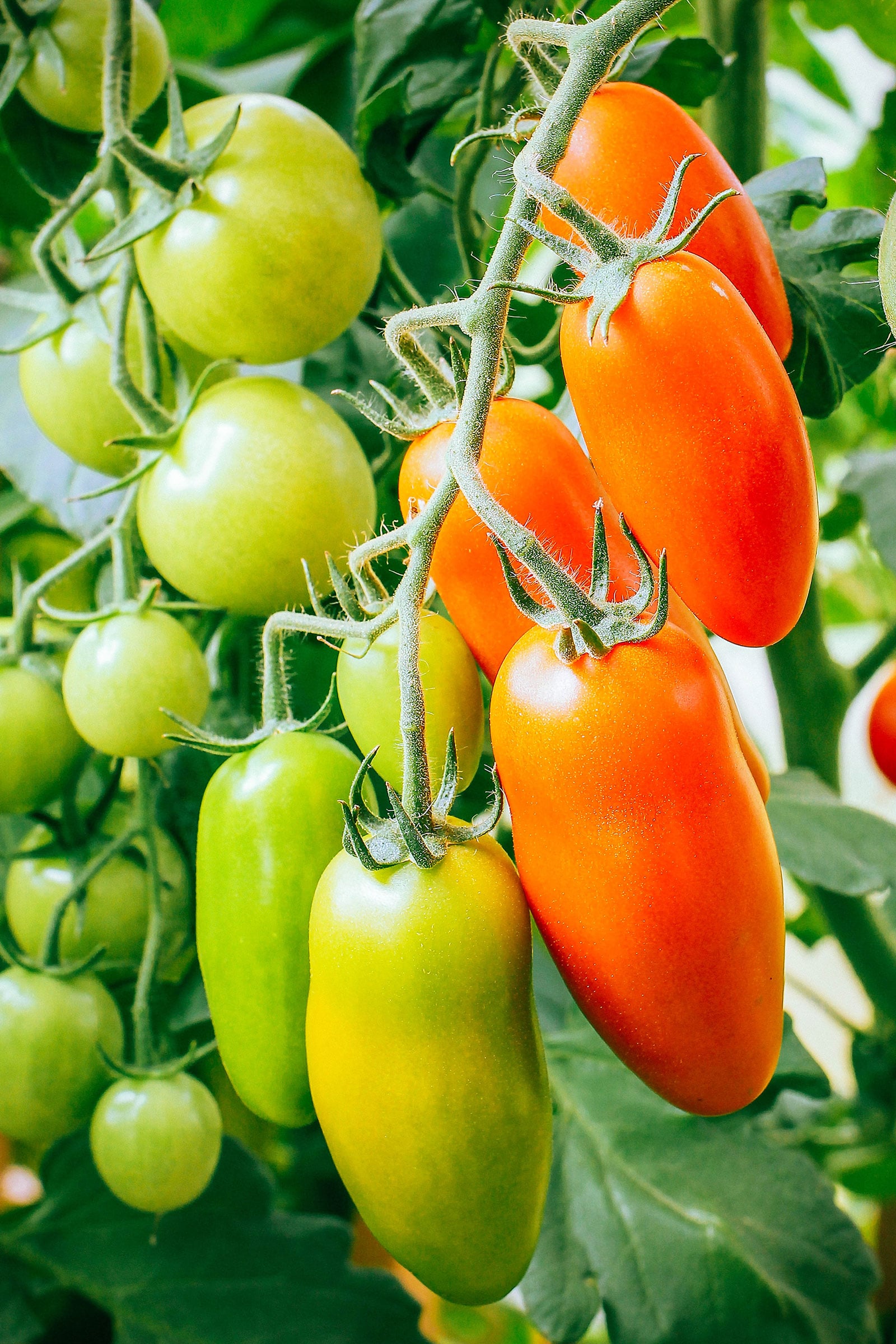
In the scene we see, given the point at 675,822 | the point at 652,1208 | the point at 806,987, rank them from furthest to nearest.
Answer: the point at 806,987 < the point at 652,1208 < the point at 675,822

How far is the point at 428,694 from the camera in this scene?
1.06 ft

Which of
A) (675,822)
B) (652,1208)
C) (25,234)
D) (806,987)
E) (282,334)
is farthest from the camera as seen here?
(806,987)

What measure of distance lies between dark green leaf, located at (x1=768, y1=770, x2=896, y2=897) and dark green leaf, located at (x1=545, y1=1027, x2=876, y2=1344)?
15 cm

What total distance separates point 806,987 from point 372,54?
795mm

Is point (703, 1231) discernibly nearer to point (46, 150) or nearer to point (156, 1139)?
point (156, 1139)

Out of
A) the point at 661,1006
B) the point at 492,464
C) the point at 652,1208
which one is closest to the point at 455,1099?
the point at 661,1006

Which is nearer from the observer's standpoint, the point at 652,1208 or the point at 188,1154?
the point at 188,1154

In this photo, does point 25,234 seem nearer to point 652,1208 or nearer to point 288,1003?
point 288,1003

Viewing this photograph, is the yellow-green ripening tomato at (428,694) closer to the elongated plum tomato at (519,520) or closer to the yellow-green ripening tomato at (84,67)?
the elongated plum tomato at (519,520)

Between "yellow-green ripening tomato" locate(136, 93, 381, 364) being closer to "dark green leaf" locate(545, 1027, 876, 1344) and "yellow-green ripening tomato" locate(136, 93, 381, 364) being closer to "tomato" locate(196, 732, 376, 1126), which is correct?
"tomato" locate(196, 732, 376, 1126)

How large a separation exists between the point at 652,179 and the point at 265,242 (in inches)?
5.7

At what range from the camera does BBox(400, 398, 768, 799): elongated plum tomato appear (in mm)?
311

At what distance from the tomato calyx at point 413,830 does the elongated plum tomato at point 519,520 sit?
2.2 inches

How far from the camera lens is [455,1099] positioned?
0.28 meters
